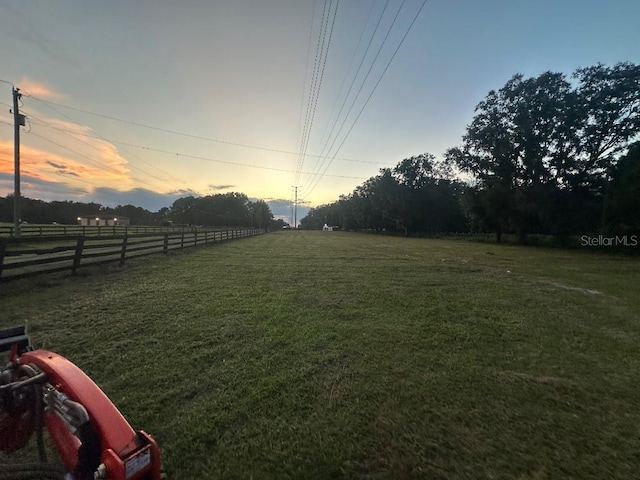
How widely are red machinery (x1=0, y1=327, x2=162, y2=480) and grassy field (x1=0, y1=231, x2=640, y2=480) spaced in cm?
90

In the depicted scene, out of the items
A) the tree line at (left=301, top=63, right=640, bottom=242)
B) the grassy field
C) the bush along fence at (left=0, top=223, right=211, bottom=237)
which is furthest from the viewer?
the tree line at (left=301, top=63, right=640, bottom=242)

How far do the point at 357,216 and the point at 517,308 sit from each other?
81.1 m

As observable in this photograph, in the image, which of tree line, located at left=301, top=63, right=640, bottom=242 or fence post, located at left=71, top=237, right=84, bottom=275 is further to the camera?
tree line, located at left=301, top=63, right=640, bottom=242

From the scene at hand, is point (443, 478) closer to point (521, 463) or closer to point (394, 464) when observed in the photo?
point (394, 464)

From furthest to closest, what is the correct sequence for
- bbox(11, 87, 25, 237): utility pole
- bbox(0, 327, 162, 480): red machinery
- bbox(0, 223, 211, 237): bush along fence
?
bbox(0, 223, 211, 237): bush along fence → bbox(11, 87, 25, 237): utility pole → bbox(0, 327, 162, 480): red machinery

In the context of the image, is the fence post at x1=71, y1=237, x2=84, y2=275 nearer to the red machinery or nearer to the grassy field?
the grassy field

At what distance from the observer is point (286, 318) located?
520 centimetres

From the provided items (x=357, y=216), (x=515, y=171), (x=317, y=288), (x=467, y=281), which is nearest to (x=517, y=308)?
(x=467, y=281)

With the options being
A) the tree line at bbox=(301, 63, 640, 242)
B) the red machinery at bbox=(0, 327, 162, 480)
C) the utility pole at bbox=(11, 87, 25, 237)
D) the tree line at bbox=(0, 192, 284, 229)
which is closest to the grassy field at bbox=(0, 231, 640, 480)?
the red machinery at bbox=(0, 327, 162, 480)

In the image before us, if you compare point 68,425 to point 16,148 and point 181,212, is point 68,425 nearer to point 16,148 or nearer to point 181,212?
point 16,148

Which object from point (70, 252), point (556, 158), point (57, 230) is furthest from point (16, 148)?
point (556, 158)

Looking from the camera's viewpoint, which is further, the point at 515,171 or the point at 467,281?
the point at 515,171

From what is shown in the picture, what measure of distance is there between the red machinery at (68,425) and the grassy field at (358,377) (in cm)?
90

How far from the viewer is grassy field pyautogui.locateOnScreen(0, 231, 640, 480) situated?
2145mm
